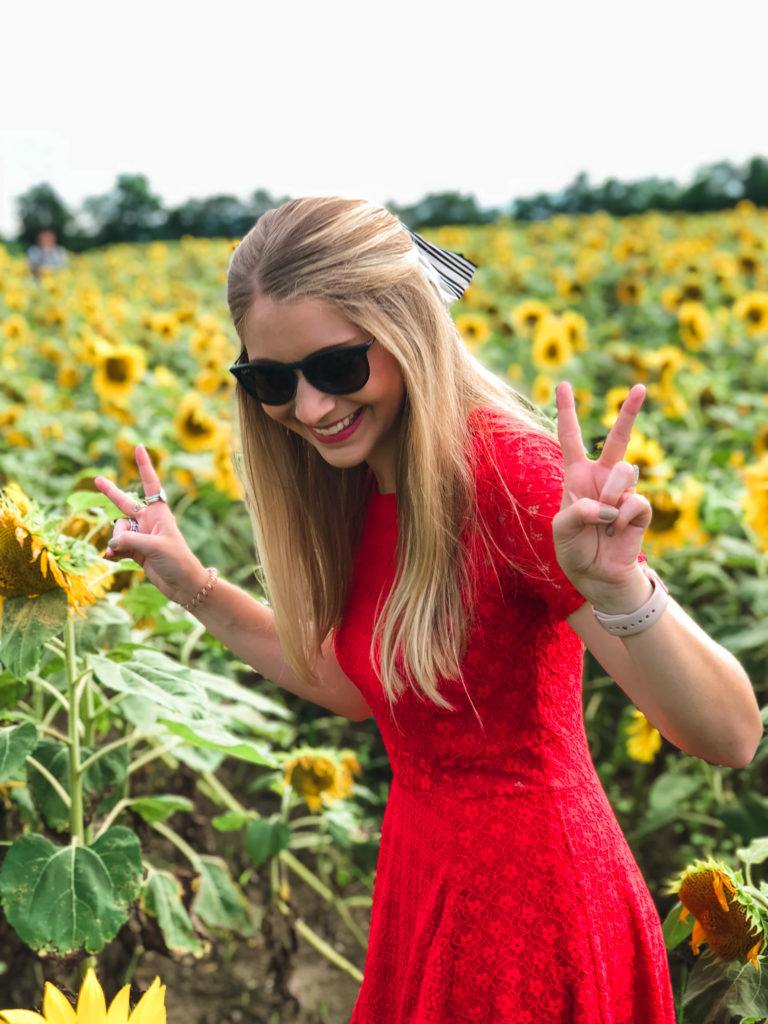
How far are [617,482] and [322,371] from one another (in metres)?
0.43

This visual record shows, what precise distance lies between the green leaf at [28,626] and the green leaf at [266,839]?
3.06ft

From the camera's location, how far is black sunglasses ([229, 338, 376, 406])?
134 cm

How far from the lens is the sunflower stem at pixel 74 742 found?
1.73m

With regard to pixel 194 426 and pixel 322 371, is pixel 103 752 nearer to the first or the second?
pixel 322 371

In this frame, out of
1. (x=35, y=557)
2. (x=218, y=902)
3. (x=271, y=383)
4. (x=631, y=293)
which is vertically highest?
(x=271, y=383)

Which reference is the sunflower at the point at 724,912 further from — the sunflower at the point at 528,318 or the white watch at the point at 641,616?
the sunflower at the point at 528,318

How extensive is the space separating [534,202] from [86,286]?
1095 centimetres

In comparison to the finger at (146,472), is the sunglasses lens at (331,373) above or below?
above

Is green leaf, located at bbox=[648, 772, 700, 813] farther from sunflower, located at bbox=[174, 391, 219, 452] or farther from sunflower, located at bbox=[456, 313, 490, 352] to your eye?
sunflower, located at bbox=[456, 313, 490, 352]

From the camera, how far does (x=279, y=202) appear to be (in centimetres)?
1645

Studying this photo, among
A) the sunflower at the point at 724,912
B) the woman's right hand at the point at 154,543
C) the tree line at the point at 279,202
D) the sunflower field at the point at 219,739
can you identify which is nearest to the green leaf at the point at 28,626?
the sunflower field at the point at 219,739

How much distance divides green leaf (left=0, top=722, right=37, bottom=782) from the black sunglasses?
2.12 ft

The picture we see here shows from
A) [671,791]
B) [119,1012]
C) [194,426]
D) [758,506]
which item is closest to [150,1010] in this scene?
[119,1012]

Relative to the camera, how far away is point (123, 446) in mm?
3645
